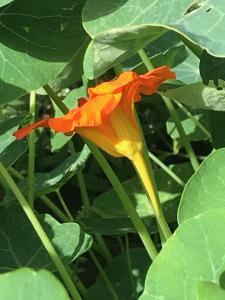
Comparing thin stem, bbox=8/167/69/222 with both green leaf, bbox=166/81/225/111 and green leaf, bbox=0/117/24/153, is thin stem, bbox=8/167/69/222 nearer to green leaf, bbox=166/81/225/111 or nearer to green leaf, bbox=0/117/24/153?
green leaf, bbox=0/117/24/153

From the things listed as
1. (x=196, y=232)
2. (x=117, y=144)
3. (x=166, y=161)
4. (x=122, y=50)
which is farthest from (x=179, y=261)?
(x=166, y=161)

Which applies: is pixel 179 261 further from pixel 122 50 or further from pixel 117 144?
pixel 122 50

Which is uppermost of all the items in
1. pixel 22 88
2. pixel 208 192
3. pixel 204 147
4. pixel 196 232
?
pixel 22 88

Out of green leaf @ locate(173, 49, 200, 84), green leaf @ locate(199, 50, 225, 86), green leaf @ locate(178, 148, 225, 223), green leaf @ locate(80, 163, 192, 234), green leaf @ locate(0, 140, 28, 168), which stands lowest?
green leaf @ locate(80, 163, 192, 234)

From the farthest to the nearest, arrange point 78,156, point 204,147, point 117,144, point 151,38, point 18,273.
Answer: point 204,147
point 78,156
point 151,38
point 117,144
point 18,273

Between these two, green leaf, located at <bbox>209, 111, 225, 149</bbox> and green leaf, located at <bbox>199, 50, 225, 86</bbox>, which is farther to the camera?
green leaf, located at <bbox>209, 111, 225, 149</bbox>

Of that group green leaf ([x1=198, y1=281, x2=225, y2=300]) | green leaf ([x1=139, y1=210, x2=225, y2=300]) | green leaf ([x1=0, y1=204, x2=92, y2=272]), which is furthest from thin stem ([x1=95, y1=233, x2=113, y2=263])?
green leaf ([x1=198, y1=281, x2=225, y2=300])

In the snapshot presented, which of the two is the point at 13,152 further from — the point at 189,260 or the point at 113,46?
the point at 189,260
